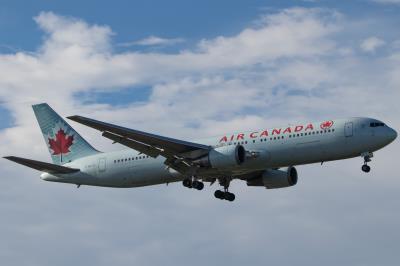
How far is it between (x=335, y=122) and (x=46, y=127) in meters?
25.4

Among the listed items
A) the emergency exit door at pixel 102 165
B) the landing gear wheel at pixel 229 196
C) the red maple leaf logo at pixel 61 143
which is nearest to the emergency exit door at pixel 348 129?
the landing gear wheel at pixel 229 196

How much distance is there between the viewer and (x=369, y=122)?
175ft

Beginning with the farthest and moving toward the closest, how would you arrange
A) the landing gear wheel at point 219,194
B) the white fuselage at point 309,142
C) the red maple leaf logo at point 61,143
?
the red maple leaf logo at point 61,143, the landing gear wheel at point 219,194, the white fuselage at point 309,142

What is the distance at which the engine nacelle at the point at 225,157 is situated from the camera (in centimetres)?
5375

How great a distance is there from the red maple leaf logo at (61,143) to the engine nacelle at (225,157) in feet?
48.0

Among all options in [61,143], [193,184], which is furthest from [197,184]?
[61,143]

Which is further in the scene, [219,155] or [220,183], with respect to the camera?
[220,183]

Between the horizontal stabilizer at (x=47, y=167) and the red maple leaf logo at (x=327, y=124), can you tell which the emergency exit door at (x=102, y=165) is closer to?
the horizontal stabilizer at (x=47, y=167)

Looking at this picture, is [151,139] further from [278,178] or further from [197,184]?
[278,178]

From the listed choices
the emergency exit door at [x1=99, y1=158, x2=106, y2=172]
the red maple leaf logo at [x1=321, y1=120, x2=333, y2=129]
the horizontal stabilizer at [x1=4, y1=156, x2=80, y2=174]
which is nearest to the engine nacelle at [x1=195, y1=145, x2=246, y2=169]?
the red maple leaf logo at [x1=321, y1=120, x2=333, y2=129]

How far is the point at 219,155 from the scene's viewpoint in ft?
179

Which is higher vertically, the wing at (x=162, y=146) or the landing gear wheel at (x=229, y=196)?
the wing at (x=162, y=146)

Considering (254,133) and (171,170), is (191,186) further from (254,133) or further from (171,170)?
(254,133)

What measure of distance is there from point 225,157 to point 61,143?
17.3 meters
